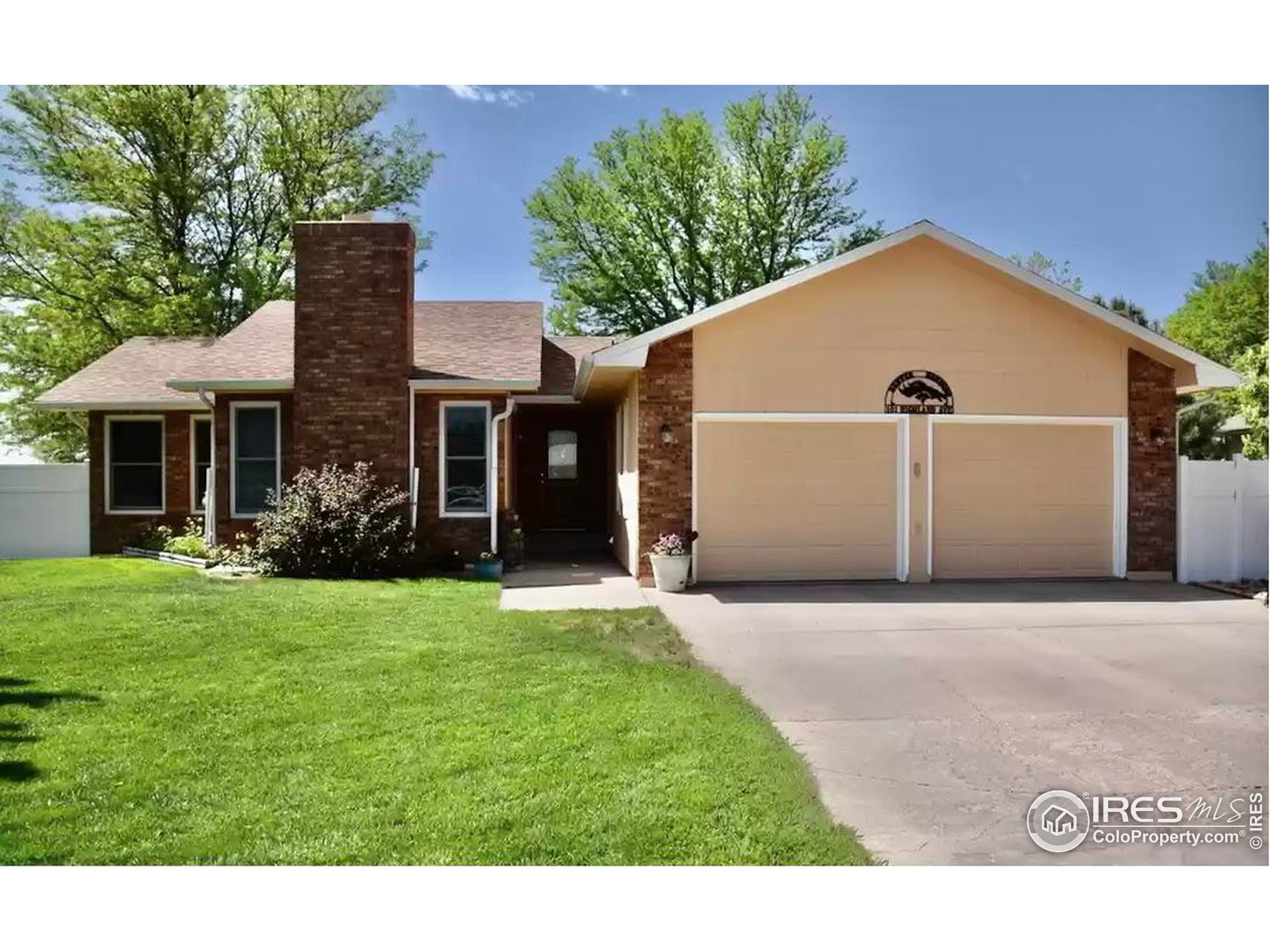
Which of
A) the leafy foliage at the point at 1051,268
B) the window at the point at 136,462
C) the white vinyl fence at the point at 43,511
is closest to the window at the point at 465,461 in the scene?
the window at the point at 136,462

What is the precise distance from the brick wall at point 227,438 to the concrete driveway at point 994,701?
650 cm

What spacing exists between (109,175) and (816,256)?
18.9 m

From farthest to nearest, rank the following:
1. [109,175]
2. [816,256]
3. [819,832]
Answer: [816,256] → [109,175] → [819,832]

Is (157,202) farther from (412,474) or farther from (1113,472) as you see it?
(1113,472)

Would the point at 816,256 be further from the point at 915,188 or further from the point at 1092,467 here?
the point at 915,188

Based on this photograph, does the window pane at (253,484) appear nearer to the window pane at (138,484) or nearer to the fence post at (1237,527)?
the window pane at (138,484)

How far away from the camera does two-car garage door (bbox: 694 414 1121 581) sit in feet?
32.4

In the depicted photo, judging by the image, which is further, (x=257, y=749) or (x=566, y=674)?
(x=566, y=674)

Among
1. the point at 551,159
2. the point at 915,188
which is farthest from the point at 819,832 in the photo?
the point at 551,159

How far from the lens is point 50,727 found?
4.55 meters

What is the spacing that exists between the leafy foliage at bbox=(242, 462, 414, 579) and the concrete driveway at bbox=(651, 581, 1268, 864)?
3.87 m

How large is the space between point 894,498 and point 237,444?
361 inches

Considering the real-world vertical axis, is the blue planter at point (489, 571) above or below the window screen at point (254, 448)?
below

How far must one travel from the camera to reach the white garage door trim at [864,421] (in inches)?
384
